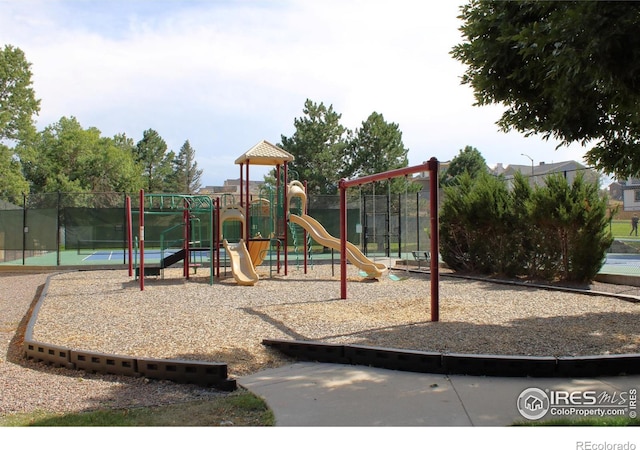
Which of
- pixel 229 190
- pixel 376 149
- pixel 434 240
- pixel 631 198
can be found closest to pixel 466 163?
pixel 376 149

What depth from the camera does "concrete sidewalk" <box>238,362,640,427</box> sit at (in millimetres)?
4113

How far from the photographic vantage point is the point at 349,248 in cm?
1617

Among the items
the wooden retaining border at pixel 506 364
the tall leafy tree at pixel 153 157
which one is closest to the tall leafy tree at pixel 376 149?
the wooden retaining border at pixel 506 364

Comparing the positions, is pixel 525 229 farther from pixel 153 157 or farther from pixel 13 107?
pixel 153 157

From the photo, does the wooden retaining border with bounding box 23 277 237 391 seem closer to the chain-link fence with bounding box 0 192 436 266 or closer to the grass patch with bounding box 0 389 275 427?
the grass patch with bounding box 0 389 275 427

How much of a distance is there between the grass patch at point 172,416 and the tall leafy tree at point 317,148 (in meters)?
30.2

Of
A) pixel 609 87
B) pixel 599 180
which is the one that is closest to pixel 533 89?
pixel 609 87

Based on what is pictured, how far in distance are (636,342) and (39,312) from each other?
28.9 feet

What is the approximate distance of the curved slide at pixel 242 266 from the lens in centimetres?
1384

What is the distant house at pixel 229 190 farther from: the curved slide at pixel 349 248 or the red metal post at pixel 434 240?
the red metal post at pixel 434 240

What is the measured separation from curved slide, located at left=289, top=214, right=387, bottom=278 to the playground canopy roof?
5.69 feet

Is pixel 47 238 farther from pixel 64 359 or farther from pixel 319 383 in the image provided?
pixel 319 383

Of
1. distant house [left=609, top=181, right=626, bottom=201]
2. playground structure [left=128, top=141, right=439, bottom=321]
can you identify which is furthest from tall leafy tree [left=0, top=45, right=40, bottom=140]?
distant house [left=609, top=181, right=626, bottom=201]

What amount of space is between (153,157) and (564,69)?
68.6 metres
